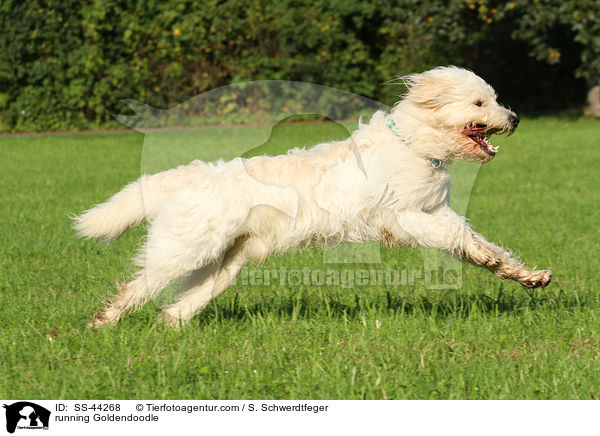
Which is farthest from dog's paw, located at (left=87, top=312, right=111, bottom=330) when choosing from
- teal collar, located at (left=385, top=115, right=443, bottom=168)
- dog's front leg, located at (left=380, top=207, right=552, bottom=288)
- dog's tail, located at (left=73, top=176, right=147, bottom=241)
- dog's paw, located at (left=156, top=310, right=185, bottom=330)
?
teal collar, located at (left=385, top=115, right=443, bottom=168)

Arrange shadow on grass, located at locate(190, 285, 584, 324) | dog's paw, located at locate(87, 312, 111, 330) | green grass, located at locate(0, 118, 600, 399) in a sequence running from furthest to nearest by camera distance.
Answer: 1. shadow on grass, located at locate(190, 285, 584, 324)
2. dog's paw, located at locate(87, 312, 111, 330)
3. green grass, located at locate(0, 118, 600, 399)

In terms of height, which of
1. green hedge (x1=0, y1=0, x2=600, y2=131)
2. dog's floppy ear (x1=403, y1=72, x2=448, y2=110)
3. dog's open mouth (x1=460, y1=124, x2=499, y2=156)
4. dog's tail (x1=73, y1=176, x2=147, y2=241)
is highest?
green hedge (x1=0, y1=0, x2=600, y2=131)

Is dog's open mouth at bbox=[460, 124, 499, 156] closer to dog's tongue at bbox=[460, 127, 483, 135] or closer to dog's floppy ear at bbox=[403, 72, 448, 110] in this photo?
dog's tongue at bbox=[460, 127, 483, 135]

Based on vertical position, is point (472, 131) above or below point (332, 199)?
above

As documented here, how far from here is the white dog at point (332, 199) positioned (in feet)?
15.2

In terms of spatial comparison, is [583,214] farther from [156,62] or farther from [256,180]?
[156,62]

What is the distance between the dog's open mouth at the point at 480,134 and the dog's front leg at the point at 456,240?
18.5 inches

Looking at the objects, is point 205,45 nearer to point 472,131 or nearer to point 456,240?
point 472,131

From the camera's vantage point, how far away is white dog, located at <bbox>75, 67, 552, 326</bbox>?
→ 4.64 metres

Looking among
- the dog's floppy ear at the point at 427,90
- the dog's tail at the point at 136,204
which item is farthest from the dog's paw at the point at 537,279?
the dog's tail at the point at 136,204

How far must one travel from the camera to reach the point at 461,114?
4.78 m

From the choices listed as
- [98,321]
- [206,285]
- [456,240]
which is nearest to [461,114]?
[456,240]

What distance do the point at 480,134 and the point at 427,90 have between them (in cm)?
43
